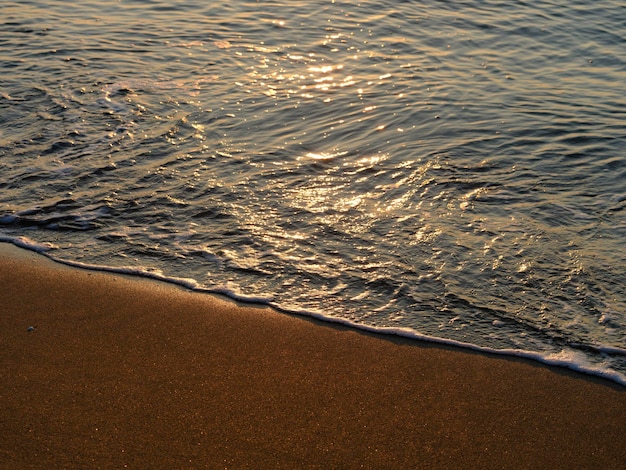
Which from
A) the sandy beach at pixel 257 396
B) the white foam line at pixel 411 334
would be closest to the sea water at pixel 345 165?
the white foam line at pixel 411 334

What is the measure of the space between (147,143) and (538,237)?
373 centimetres

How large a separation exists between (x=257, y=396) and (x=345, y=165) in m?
3.41

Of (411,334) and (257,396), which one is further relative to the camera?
(411,334)

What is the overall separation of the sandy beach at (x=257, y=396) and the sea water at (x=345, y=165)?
31cm

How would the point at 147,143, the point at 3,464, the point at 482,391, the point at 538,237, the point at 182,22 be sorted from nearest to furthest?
the point at 3,464
the point at 482,391
the point at 538,237
the point at 147,143
the point at 182,22

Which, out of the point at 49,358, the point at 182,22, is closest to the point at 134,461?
the point at 49,358

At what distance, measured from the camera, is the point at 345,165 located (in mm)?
6801

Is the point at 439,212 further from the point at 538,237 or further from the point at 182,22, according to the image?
the point at 182,22

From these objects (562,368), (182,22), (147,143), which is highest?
(182,22)

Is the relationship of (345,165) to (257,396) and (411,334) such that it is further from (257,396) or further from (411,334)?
(257,396)

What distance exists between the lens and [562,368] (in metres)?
4.15

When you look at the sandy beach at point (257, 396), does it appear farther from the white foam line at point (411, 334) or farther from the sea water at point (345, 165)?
the sea water at point (345, 165)

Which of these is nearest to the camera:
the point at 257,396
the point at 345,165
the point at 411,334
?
the point at 257,396

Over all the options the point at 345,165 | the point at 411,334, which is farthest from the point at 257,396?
the point at 345,165
